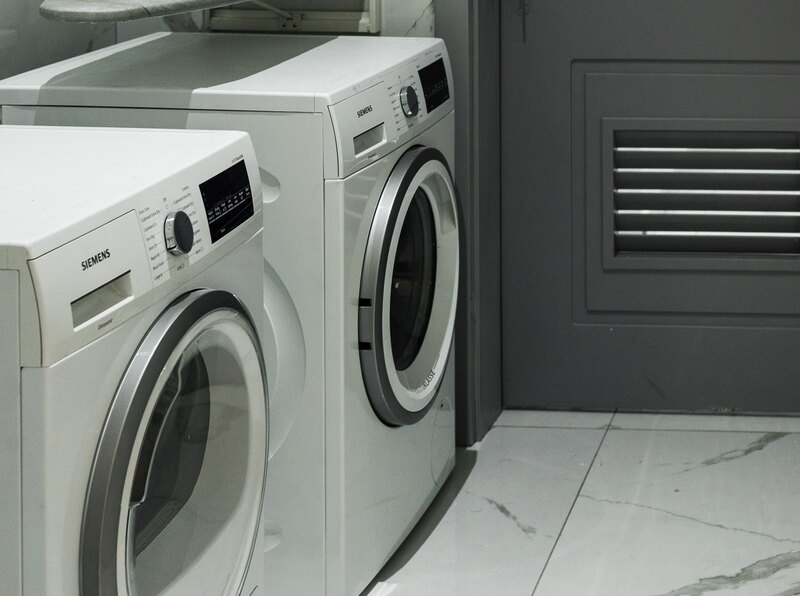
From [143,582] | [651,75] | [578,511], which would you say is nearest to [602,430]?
[578,511]

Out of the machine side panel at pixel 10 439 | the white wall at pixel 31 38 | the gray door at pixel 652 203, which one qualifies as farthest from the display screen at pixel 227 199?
the gray door at pixel 652 203

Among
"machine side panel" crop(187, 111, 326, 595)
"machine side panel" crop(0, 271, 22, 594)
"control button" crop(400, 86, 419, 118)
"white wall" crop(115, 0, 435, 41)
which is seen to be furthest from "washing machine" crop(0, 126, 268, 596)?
"white wall" crop(115, 0, 435, 41)

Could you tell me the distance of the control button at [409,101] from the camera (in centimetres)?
195

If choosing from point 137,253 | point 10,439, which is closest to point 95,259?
point 137,253

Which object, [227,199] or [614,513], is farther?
[614,513]

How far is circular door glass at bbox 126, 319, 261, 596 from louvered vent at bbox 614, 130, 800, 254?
4.96ft

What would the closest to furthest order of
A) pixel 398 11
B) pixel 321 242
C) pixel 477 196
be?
pixel 321 242 < pixel 398 11 < pixel 477 196

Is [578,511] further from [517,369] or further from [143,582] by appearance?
[143,582]

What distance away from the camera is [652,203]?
8.95 ft

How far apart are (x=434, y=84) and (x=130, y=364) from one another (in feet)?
3.75

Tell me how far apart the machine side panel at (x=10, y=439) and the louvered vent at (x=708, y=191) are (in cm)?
193

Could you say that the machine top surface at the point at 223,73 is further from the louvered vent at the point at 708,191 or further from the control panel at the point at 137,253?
the louvered vent at the point at 708,191

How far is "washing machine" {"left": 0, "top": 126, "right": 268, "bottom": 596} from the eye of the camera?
102 cm

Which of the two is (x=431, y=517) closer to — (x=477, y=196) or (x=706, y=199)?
(x=477, y=196)
